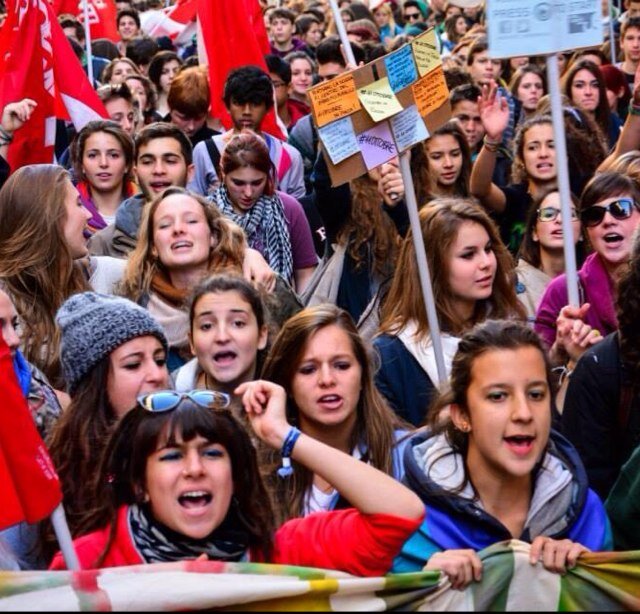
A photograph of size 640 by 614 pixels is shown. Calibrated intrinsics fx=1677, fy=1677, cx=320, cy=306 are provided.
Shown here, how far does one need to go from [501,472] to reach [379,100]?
7.99 feet

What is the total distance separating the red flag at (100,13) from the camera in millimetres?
15086

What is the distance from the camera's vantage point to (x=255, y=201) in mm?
8234

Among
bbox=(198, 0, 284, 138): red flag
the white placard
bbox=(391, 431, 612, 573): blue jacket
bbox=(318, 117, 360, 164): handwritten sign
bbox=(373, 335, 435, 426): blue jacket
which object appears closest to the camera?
bbox=(391, 431, 612, 573): blue jacket

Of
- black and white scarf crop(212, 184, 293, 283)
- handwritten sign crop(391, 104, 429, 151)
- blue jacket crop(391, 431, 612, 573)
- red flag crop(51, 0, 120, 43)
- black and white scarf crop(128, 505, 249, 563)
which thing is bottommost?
blue jacket crop(391, 431, 612, 573)

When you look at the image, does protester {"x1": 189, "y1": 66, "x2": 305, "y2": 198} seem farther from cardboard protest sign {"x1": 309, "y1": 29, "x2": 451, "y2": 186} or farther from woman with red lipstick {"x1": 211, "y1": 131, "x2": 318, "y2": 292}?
cardboard protest sign {"x1": 309, "y1": 29, "x2": 451, "y2": 186}

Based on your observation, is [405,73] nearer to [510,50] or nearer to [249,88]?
[510,50]

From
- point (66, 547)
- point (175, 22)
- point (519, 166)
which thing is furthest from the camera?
point (175, 22)

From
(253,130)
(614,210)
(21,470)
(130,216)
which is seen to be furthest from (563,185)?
(253,130)

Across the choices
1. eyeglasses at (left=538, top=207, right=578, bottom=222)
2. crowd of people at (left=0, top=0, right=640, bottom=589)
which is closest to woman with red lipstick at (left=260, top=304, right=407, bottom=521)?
crowd of people at (left=0, top=0, right=640, bottom=589)

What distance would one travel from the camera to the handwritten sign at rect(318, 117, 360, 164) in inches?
266

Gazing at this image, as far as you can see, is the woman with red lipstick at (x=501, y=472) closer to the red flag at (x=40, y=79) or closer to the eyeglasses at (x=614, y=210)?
the eyeglasses at (x=614, y=210)

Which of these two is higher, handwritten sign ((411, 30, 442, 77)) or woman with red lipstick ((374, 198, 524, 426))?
handwritten sign ((411, 30, 442, 77))

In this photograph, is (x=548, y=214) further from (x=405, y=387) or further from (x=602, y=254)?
(x=405, y=387)

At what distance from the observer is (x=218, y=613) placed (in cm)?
393
